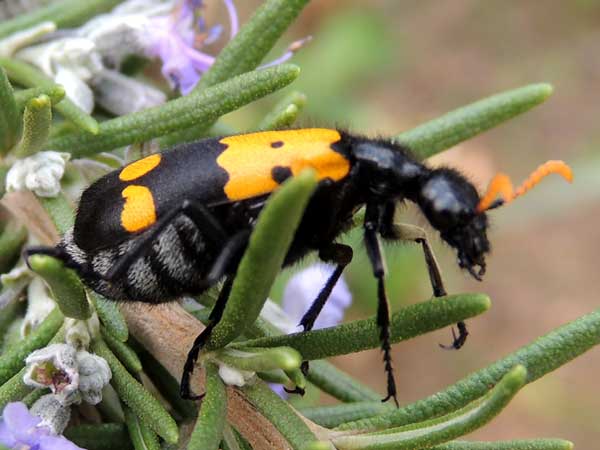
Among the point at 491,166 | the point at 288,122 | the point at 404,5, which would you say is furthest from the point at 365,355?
the point at 288,122

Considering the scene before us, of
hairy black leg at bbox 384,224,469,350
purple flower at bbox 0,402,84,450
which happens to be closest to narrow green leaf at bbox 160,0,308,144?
hairy black leg at bbox 384,224,469,350

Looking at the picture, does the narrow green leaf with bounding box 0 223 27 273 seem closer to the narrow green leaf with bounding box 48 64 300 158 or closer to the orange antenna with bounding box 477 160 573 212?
the narrow green leaf with bounding box 48 64 300 158

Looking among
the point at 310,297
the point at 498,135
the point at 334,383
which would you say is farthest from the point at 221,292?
the point at 498,135

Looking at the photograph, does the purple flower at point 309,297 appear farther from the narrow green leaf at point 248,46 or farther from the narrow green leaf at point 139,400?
the narrow green leaf at point 139,400

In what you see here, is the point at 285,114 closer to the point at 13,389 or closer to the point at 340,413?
the point at 340,413

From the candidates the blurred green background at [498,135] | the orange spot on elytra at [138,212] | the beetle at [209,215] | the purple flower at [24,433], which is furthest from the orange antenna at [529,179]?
the blurred green background at [498,135]

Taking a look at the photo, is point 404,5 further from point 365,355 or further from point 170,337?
point 170,337

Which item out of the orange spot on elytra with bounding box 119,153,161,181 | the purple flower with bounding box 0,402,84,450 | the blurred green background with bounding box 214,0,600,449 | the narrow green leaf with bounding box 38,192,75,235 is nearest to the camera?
the purple flower with bounding box 0,402,84,450
